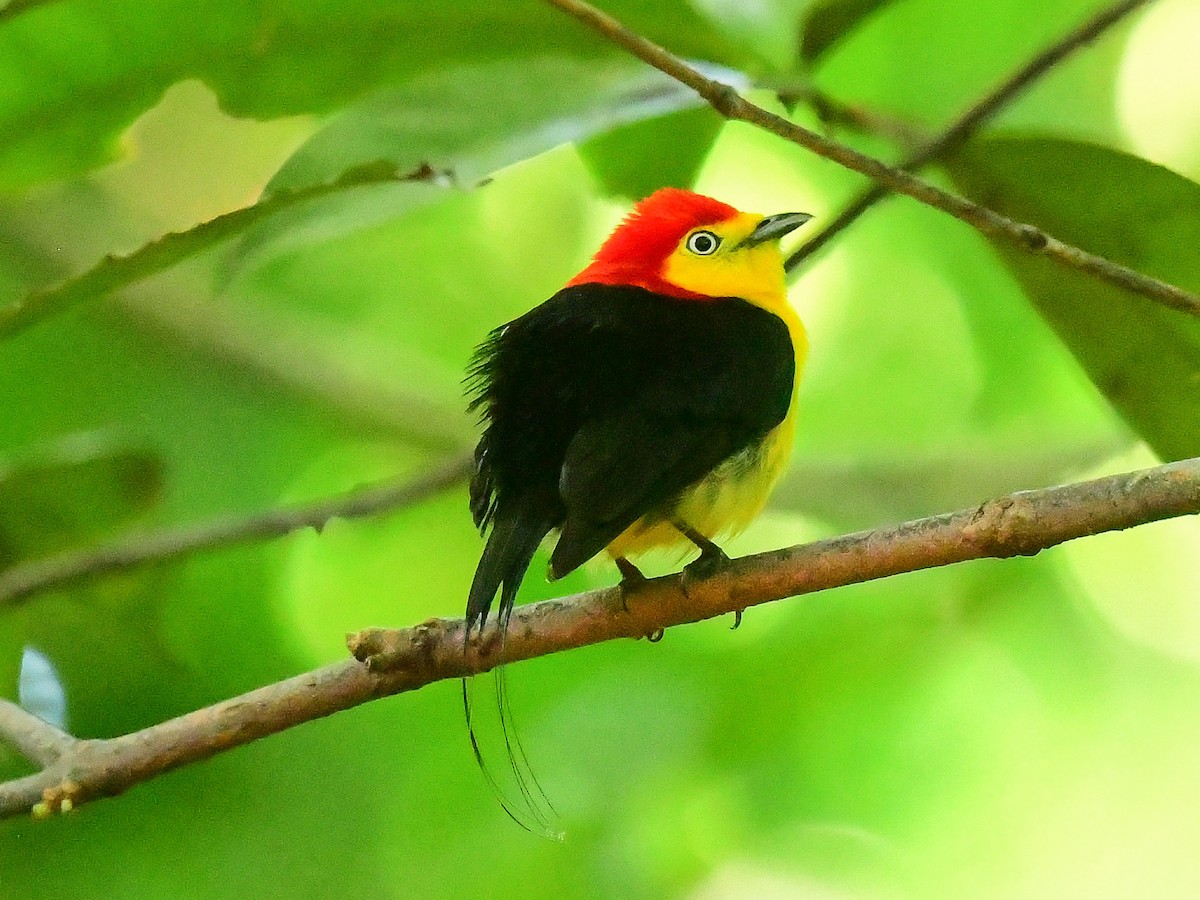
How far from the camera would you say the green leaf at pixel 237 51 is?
2.74 metres

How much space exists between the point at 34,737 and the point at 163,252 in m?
0.86

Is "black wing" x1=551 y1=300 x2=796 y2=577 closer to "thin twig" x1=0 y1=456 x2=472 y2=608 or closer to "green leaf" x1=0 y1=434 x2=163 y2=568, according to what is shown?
"thin twig" x1=0 y1=456 x2=472 y2=608

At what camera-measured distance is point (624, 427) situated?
8.64ft

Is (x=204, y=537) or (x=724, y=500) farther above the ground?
(x=724, y=500)

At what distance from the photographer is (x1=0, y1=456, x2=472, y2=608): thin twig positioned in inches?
121

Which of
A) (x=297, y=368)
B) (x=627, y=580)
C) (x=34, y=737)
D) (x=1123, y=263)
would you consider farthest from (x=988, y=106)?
(x=297, y=368)

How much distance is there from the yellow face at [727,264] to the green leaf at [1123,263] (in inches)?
33.0

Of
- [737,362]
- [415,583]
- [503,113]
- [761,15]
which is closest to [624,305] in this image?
[737,362]

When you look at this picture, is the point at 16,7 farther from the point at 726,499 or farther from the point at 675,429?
the point at 726,499

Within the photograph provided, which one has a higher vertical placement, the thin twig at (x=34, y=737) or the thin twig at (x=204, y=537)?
the thin twig at (x=204, y=537)

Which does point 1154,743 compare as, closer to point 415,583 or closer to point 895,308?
point 895,308

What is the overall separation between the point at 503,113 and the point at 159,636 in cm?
173

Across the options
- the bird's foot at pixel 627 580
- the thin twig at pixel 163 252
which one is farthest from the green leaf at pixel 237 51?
the bird's foot at pixel 627 580

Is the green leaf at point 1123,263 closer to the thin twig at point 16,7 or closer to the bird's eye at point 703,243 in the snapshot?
the bird's eye at point 703,243
